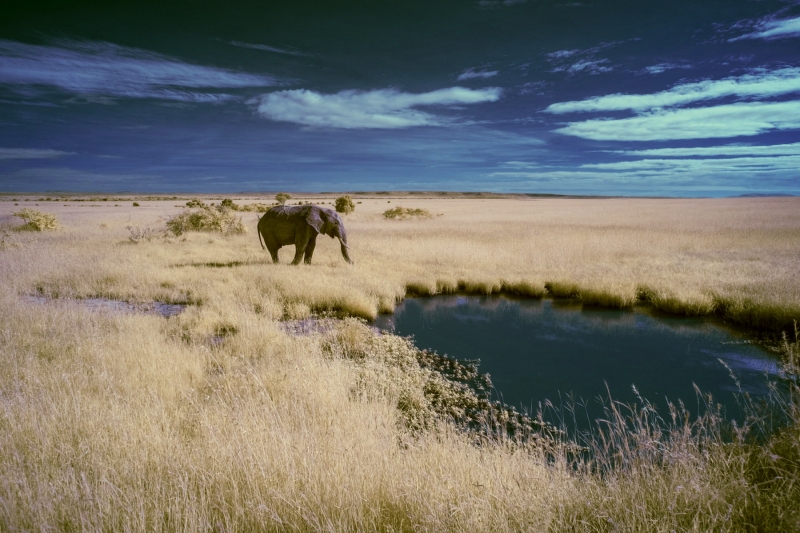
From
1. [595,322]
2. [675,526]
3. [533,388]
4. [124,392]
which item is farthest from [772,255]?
[124,392]

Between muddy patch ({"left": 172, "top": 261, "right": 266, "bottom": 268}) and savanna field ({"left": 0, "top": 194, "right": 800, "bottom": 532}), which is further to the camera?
muddy patch ({"left": 172, "top": 261, "right": 266, "bottom": 268})

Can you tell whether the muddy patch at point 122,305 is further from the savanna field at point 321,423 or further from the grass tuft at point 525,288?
the grass tuft at point 525,288

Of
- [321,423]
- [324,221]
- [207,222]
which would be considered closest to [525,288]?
[324,221]

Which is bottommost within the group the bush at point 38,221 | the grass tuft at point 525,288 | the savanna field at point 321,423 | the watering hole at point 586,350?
the watering hole at point 586,350

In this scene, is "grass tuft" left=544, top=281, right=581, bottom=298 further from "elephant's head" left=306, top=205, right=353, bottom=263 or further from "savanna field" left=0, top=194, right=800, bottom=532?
"elephant's head" left=306, top=205, right=353, bottom=263

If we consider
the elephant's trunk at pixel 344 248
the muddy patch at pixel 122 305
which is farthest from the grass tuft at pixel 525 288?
the muddy patch at pixel 122 305

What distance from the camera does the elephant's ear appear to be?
1255 centimetres

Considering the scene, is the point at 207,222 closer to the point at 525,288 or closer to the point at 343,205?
the point at 525,288

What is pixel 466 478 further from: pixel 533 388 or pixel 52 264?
pixel 52 264

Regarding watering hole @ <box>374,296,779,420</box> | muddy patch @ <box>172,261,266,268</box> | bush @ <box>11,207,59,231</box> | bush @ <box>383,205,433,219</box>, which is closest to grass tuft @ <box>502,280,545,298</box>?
watering hole @ <box>374,296,779,420</box>

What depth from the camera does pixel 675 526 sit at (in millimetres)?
2244

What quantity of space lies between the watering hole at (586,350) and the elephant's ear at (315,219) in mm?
3637

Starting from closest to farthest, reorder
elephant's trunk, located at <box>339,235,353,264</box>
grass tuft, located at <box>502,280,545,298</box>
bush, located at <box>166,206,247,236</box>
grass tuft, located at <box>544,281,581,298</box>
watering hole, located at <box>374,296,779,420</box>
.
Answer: watering hole, located at <box>374,296,779,420</box>
grass tuft, located at <box>544,281,581,298</box>
grass tuft, located at <box>502,280,545,298</box>
elephant's trunk, located at <box>339,235,353,264</box>
bush, located at <box>166,206,247,236</box>

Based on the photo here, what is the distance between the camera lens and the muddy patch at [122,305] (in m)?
8.92
